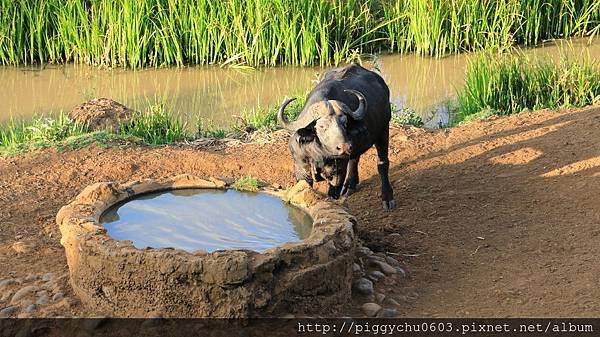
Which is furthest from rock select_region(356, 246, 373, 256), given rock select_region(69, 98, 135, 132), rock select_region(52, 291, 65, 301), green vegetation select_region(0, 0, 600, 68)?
green vegetation select_region(0, 0, 600, 68)

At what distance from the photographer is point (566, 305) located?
4.81 meters

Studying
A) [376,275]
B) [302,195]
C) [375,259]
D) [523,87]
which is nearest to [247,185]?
[302,195]

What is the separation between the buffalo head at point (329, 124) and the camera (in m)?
5.89

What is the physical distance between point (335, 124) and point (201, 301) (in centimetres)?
175

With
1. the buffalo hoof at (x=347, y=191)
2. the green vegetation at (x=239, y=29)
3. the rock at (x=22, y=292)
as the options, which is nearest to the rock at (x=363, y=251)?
the buffalo hoof at (x=347, y=191)

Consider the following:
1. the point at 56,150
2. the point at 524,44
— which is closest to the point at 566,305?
the point at 56,150

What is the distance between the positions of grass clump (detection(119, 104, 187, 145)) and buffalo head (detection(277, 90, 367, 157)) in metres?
2.85

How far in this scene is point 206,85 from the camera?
12141mm

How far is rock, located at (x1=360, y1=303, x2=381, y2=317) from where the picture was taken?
5.00 meters

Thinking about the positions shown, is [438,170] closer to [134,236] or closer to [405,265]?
[405,265]

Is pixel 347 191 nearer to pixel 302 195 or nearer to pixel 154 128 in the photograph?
pixel 302 195

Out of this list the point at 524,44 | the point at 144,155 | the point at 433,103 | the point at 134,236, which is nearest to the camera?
the point at 134,236

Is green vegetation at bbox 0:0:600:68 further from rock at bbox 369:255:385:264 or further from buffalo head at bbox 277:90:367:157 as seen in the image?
rock at bbox 369:255:385:264

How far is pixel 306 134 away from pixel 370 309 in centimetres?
154
